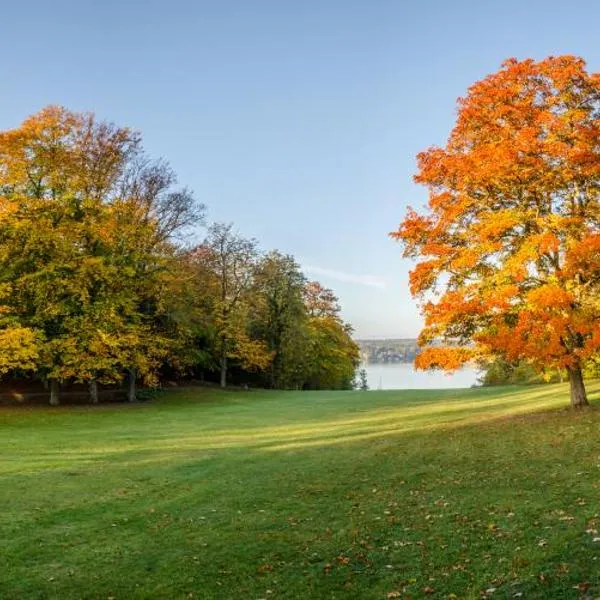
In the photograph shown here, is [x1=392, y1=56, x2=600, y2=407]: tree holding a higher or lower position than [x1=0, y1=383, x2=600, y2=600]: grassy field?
higher

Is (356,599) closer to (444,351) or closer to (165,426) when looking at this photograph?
(444,351)

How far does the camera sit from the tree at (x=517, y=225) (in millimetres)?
18641

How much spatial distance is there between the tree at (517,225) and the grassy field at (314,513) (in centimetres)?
299

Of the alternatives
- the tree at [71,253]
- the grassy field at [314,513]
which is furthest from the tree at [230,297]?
the grassy field at [314,513]

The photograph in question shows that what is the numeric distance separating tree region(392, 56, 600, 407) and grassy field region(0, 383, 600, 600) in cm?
299

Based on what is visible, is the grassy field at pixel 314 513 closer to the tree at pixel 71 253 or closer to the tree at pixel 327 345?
the tree at pixel 71 253

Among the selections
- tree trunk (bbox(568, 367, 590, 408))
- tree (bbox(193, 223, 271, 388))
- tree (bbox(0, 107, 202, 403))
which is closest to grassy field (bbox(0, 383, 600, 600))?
tree trunk (bbox(568, 367, 590, 408))

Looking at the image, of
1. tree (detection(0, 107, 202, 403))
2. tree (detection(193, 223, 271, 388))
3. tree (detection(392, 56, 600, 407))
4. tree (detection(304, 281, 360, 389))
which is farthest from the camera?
tree (detection(304, 281, 360, 389))

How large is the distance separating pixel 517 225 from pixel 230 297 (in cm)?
3875

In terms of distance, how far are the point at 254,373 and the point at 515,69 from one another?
4668cm

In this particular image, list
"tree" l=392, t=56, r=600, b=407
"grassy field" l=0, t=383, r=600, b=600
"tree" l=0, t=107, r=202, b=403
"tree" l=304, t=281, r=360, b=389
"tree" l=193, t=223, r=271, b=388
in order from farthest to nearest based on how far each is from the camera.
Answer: "tree" l=304, t=281, r=360, b=389
"tree" l=193, t=223, r=271, b=388
"tree" l=0, t=107, r=202, b=403
"tree" l=392, t=56, r=600, b=407
"grassy field" l=0, t=383, r=600, b=600

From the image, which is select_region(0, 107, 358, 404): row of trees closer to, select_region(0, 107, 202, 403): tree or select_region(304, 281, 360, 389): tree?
select_region(0, 107, 202, 403): tree

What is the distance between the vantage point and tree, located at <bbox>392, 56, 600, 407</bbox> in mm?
18641

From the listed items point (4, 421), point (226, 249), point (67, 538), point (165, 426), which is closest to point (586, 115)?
point (67, 538)
